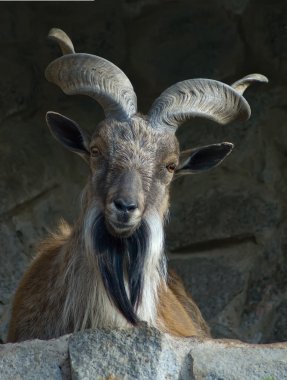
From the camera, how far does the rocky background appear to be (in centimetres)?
1007

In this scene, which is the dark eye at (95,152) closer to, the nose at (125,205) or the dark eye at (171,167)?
the dark eye at (171,167)

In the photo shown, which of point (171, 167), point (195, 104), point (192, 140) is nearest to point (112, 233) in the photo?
point (171, 167)

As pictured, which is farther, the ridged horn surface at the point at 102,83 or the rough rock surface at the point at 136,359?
the ridged horn surface at the point at 102,83

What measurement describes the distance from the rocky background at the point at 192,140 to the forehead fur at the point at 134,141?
1993 millimetres

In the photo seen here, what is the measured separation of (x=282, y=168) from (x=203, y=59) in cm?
113

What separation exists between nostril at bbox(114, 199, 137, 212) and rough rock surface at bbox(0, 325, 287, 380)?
0.83 metres

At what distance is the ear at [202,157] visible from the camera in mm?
8695

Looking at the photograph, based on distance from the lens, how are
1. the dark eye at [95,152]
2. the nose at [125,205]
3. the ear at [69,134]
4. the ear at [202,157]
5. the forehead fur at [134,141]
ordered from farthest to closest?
the ear at [202,157] < the ear at [69,134] < the dark eye at [95,152] < the forehead fur at [134,141] < the nose at [125,205]

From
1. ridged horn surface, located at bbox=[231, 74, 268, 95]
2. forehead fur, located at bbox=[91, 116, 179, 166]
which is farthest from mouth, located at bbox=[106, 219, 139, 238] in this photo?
ridged horn surface, located at bbox=[231, 74, 268, 95]

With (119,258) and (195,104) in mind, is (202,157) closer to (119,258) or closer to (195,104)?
(195,104)

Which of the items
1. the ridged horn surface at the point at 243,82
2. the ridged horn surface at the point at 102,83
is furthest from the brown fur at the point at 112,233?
the ridged horn surface at the point at 243,82

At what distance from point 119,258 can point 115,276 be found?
12cm

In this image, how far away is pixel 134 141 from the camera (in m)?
8.12

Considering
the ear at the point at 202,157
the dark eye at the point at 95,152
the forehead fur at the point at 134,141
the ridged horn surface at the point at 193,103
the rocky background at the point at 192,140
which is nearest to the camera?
the forehead fur at the point at 134,141
